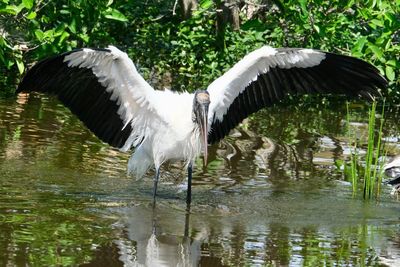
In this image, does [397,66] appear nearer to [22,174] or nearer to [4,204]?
[22,174]

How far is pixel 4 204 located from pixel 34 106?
420 cm

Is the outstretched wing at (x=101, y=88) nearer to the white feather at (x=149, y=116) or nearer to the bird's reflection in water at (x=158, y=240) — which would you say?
the white feather at (x=149, y=116)

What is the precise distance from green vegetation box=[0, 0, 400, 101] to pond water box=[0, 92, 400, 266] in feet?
2.92

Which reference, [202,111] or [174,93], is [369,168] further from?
[174,93]

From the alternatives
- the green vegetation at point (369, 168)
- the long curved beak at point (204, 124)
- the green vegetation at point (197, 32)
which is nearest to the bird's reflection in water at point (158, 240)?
the long curved beak at point (204, 124)

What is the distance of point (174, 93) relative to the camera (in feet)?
26.5

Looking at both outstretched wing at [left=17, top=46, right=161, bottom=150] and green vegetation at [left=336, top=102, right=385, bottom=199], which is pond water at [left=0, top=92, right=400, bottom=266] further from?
outstretched wing at [left=17, top=46, right=161, bottom=150]

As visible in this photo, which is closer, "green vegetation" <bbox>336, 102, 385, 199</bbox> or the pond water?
the pond water

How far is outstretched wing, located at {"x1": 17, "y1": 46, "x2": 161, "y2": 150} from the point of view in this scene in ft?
24.6

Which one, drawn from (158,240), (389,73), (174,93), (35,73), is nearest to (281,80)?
(174,93)

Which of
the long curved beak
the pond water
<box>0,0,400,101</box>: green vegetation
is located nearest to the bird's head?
the long curved beak

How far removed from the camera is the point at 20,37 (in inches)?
472

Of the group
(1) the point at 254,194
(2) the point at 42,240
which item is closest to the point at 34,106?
(1) the point at 254,194

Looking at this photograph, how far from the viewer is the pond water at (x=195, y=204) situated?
20.1ft
